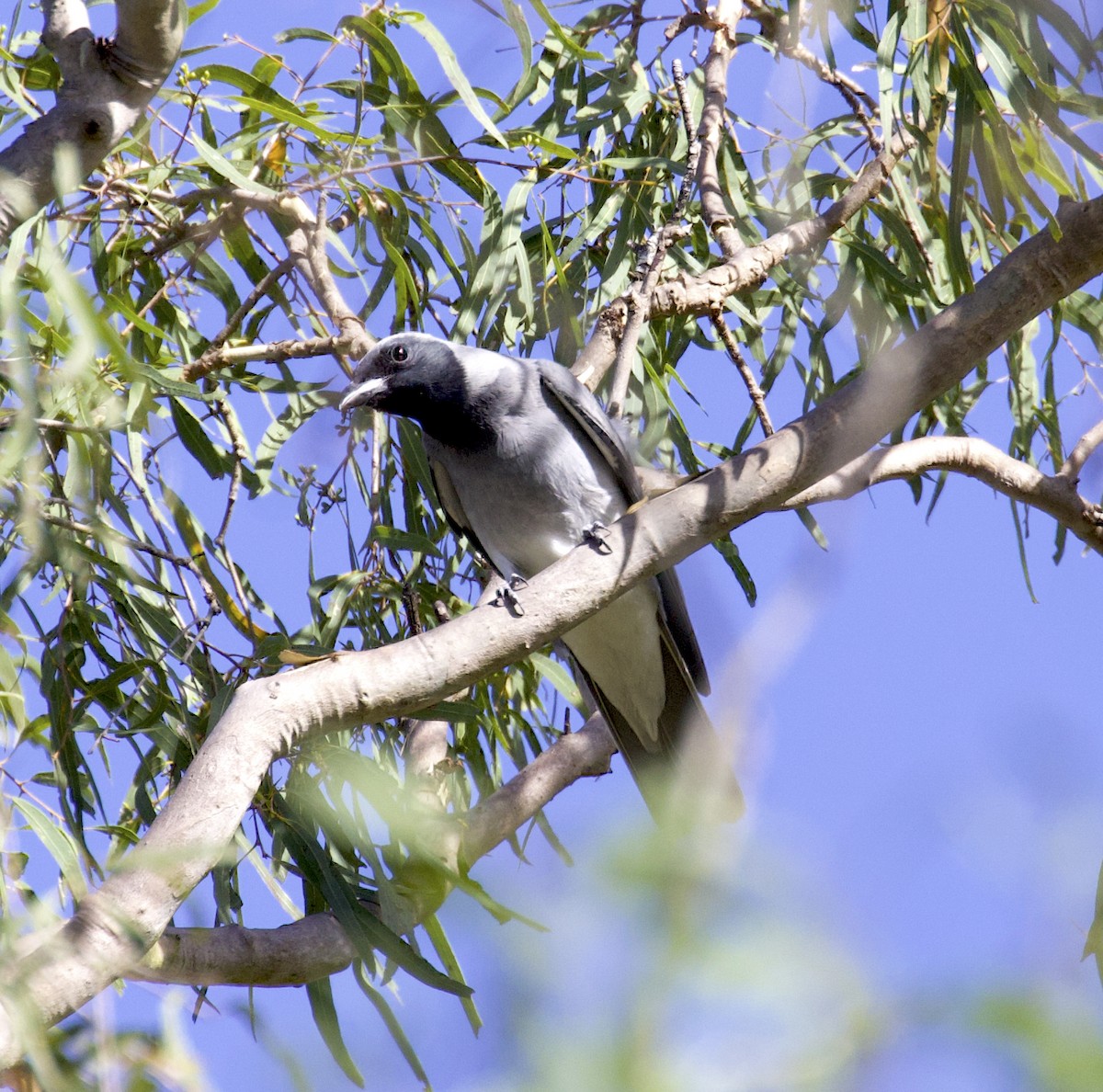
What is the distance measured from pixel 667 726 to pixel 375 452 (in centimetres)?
97

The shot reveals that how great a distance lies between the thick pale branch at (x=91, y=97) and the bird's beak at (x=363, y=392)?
1.18m

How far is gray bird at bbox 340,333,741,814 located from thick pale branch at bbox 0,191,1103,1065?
1182mm

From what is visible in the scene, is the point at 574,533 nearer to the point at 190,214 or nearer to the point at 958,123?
the point at 190,214

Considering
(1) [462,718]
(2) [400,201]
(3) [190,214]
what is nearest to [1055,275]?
(1) [462,718]

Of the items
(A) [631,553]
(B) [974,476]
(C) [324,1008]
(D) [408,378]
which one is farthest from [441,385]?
(C) [324,1008]

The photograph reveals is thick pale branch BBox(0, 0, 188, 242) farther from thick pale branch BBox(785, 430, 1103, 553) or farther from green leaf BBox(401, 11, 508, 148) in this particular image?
thick pale branch BBox(785, 430, 1103, 553)

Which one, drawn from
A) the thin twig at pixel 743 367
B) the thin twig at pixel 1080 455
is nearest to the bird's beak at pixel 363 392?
the thin twig at pixel 743 367

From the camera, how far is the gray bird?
300 cm

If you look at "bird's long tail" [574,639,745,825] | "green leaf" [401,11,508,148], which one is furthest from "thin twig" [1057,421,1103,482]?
"green leaf" [401,11,508,148]

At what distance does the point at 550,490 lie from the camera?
122 inches

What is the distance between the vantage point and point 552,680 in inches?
116

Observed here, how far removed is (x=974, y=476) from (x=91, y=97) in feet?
5.35

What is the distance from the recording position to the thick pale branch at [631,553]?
4.72ft

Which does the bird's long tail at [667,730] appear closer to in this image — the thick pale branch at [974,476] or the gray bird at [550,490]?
the gray bird at [550,490]
